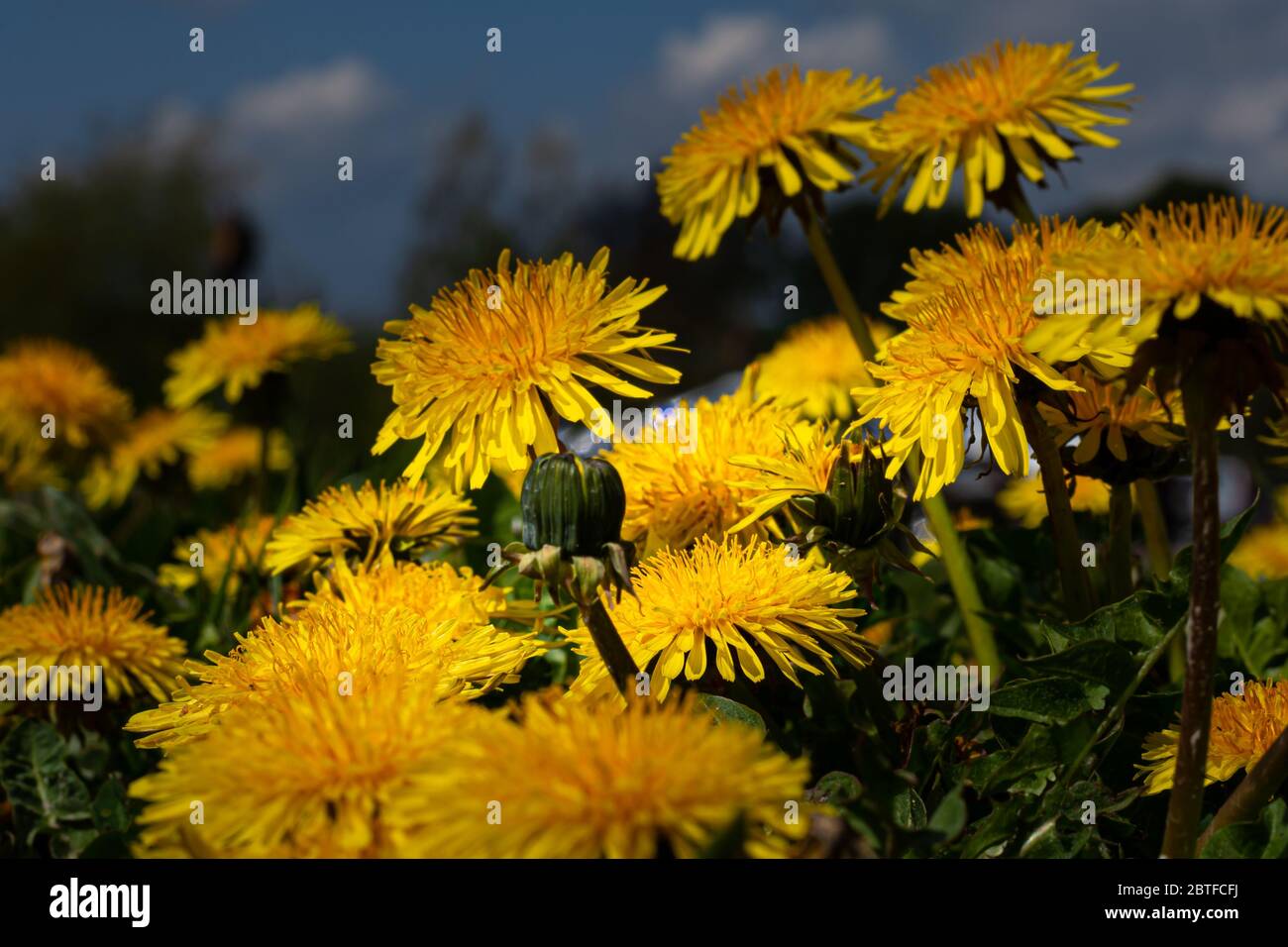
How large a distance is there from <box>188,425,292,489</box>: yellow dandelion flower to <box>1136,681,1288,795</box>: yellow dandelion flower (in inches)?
140

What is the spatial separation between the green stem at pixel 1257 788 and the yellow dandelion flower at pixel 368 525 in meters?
1.15

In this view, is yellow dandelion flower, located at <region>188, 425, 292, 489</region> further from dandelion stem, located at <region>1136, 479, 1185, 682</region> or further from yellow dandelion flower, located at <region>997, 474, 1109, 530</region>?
dandelion stem, located at <region>1136, 479, 1185, 682</region>

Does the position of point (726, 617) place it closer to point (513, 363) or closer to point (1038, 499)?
point (513, 363)

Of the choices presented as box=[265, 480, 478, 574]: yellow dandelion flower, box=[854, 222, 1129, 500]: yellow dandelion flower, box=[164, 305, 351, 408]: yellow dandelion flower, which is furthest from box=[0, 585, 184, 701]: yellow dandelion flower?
box=[164, 305, 351, 408]: yellow dandelion flower

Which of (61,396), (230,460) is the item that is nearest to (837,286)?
(61,396)

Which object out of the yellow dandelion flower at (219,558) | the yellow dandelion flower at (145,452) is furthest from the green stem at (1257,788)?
the yellow dandelion flower at (145,452)

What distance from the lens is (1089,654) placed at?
1368 mm

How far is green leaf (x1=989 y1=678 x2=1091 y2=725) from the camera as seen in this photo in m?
1.39

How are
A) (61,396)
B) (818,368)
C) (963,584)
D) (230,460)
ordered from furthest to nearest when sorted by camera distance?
(230,460) < (61,396) < (818,368) < (963,584)

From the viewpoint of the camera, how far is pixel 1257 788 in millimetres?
1130

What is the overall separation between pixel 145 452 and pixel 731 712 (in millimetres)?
3302

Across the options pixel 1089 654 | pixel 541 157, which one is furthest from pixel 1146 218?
pixel 541 157

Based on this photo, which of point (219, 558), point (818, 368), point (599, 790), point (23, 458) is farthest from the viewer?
point (23, 458)

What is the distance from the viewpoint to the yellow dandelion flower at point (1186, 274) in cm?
100
